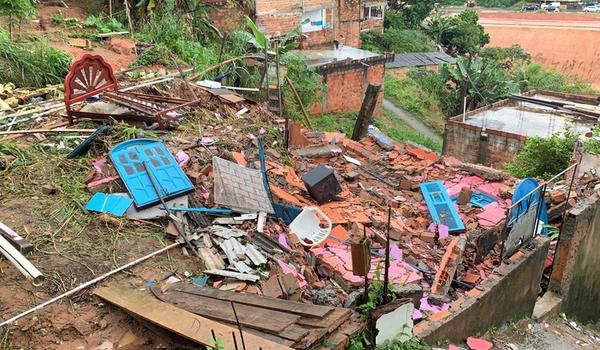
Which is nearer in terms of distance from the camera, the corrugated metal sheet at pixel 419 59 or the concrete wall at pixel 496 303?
the concrete wall at pixel 496 303

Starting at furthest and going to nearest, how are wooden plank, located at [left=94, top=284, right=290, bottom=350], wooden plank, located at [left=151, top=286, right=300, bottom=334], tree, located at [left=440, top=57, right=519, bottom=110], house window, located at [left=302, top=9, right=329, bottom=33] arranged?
house window, located at [left=302, top=9, right=329, bottom=33]
tree, located at [left=440, top=57, right=519, bottom=110]
wooden plank, located at [left=151, top=286, right=300, bottom=334]
wooden plank, located at [left=94, top=284, right=290, bottom=350]

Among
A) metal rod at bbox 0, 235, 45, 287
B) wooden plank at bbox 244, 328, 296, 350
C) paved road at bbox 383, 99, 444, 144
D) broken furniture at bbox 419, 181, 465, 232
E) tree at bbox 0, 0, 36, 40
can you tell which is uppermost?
tree at bbox 0, 0, 36, 40

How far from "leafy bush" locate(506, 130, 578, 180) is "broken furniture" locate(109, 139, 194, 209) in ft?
30.0

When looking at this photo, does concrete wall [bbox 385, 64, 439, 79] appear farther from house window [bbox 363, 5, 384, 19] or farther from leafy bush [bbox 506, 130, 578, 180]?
leafy bush [bbox 506, 130, 578, 180]

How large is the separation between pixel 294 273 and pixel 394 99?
21.2 m

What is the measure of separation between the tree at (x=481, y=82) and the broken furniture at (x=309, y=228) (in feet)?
48.7

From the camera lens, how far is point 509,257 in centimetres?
664

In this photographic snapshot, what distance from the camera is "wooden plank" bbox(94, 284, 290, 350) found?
13.1 feet

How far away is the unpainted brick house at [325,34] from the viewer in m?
18.6

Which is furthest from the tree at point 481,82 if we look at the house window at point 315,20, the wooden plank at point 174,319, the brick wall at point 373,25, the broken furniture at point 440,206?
the wooden plank at point 174,319

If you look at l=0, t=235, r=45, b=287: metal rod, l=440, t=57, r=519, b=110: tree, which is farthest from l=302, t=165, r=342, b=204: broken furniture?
l=440, t=57, r=519, b=110: tree

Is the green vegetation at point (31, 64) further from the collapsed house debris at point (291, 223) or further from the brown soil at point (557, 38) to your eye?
the brown soil at point (557, 38)

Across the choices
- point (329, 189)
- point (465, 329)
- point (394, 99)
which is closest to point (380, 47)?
point (394, 99)

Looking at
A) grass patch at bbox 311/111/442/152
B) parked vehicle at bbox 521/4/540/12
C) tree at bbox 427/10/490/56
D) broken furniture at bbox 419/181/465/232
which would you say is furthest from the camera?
parked vehicle at bbox 521/4/540/12
